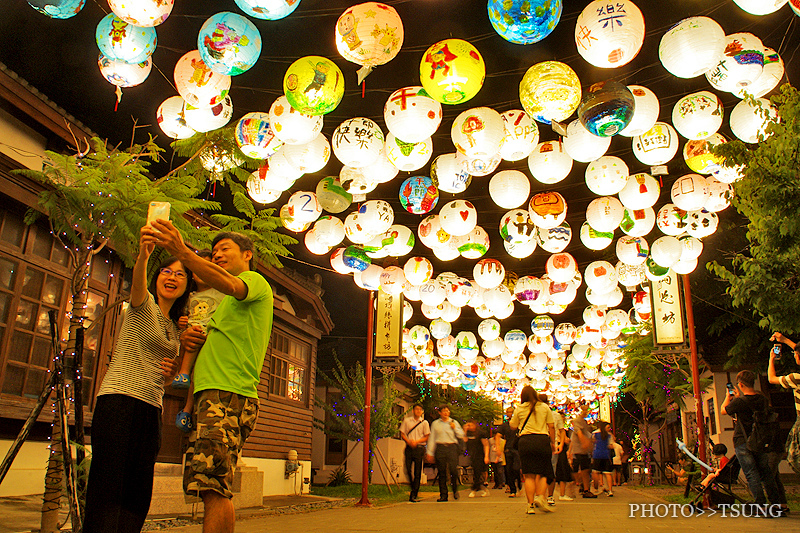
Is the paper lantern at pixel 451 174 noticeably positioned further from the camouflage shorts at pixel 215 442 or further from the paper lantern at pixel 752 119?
the camouflage shorts at pixel 215 442

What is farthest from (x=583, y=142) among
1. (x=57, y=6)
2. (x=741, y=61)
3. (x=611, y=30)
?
(x=57, y=6)

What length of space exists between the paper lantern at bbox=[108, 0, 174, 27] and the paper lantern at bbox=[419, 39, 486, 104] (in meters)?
2.98

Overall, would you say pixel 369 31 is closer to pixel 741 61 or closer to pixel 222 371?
pixel 222 371

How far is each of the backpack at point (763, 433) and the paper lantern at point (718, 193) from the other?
3667 millimetres

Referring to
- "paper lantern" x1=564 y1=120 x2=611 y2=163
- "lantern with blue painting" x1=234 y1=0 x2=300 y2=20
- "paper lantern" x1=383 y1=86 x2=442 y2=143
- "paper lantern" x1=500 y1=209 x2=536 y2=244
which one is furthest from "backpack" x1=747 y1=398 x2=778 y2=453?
"lantern with blue painting" x1=234 y1=0 x2=300 y2=20

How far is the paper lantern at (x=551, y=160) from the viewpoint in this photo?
8805mm

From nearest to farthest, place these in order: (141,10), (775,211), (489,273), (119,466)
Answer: (119,466) < (141,10) < (775,211) < (489,273)

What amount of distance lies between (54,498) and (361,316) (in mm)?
24645

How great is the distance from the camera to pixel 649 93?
7.71m

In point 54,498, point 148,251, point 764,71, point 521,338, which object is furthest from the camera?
point 521,338

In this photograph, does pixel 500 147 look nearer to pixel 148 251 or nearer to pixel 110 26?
pixel 110 26

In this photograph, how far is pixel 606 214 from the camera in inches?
401

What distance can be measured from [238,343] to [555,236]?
8.89m

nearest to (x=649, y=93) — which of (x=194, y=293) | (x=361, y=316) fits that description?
(x=194, y=293)
